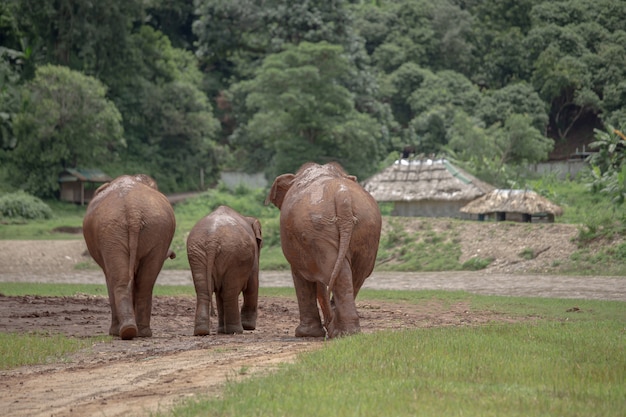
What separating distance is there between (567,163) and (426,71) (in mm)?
11949

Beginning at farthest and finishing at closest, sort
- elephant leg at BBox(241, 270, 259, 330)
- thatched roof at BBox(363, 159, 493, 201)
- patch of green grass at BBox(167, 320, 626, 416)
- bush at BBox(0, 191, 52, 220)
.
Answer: bush at BBox(0, 191, 52, 220) < thatched roof at BBox(363, 159, 493, 201) < elephant leg at BBox(241, 270, 259, 330) < patch of green grass at BBox(167, 320, 626, 416)

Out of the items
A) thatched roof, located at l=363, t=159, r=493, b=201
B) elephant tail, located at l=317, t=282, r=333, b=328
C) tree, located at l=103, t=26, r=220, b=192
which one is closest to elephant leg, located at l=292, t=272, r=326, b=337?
elephant tail, located at l=317, t=282, r=333, b=328

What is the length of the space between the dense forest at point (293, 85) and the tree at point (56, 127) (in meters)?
0.09

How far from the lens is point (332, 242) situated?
12906mm

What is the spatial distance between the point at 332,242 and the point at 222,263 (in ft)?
9.56

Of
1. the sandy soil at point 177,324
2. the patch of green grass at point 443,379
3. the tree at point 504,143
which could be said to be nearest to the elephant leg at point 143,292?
the sandy soil at point 177,324

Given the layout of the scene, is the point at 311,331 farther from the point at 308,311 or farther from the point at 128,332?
the point at 128,332

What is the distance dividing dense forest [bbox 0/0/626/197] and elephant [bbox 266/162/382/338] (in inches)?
1413

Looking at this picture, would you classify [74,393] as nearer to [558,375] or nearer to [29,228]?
[558,375]

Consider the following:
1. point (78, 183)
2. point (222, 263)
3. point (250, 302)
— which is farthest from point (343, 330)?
point (78, 183)

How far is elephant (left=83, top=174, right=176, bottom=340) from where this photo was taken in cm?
1440

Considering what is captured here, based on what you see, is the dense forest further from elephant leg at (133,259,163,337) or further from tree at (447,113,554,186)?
elephant leg at (133,259,163,337)

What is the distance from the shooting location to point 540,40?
6562 centimetres

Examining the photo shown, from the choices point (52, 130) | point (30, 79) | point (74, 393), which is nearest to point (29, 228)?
point (52, 130)
